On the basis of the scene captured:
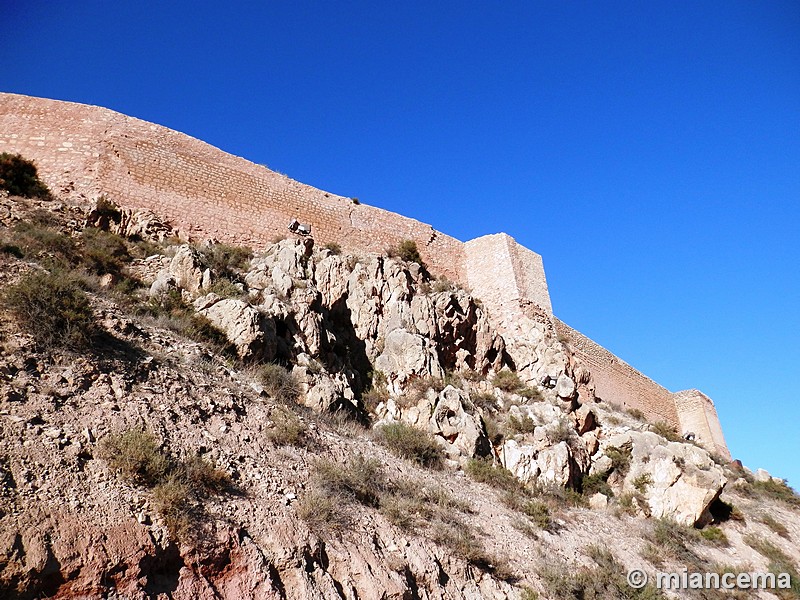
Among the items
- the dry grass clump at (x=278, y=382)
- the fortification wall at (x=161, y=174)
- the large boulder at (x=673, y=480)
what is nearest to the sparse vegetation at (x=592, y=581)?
the large boulder at (x=673, y=480)

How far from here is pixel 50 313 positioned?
5.90 meters

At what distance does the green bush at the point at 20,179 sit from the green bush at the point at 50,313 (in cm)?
511

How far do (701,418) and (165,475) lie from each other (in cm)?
2490

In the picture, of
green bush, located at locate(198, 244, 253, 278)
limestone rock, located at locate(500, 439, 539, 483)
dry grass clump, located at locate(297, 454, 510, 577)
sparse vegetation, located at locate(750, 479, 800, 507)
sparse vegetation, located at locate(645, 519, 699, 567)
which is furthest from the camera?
sparse vegetation, located at locate(750, 479, 800, 507)

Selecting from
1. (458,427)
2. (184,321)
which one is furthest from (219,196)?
(458,427)

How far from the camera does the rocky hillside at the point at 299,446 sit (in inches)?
173

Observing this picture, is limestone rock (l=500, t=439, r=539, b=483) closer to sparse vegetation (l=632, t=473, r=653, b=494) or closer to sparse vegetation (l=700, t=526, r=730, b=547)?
sparse vegetation (l=632, t=473, r=653, b=494)

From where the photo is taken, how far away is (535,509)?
327 inches

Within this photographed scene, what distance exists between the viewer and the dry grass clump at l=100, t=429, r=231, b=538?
14.8 feet

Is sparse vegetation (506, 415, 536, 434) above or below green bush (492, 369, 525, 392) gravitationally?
below

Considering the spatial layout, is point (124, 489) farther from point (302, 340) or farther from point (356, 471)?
point (302, 340)

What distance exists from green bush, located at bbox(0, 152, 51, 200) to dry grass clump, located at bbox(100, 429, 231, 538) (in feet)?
25.2

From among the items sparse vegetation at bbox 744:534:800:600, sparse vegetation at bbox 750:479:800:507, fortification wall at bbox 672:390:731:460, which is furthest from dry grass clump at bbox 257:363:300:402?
fortification wall at bbox 672:390:731:460

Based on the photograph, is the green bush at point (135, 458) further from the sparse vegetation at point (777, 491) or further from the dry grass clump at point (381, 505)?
the sparse vegetation at point (777, 491)
